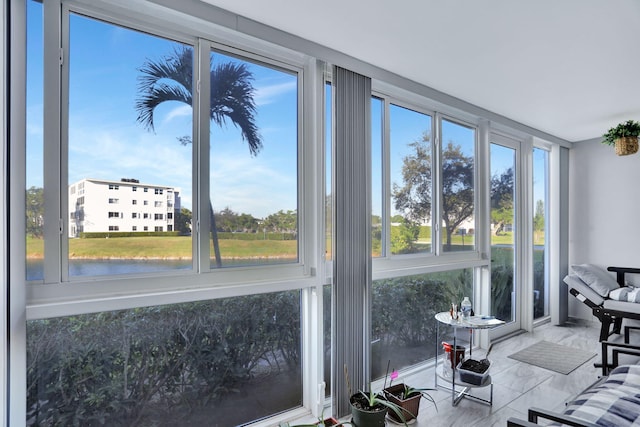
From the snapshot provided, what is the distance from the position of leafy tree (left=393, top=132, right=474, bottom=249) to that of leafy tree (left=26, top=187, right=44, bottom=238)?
99.1 inches

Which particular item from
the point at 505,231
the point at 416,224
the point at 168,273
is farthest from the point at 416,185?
the point at 168,273

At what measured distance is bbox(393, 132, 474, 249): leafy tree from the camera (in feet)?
11.1

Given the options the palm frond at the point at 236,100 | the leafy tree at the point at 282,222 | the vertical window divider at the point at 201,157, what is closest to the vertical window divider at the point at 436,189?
the leafy tree at the point at 282,222

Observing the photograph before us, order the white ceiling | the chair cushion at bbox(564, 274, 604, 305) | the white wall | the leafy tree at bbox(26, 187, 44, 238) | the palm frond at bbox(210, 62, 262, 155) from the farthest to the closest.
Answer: the white wall < the chair cushion at bbox(564, 274, 604, 305) < the palm frond at bbox(210, 62, 262, 155) < the white ceiling < the leafy tree at bbox(26, 187, 44, 238)

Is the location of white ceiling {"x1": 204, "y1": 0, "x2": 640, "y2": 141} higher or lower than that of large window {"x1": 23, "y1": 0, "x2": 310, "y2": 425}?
higher

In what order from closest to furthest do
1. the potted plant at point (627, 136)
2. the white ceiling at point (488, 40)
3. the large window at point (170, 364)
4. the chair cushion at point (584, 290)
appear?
the large window at point (170, 364) → the white ceiling at point (488, 40) → the potted plant at point (627, 136) → the chair cushion at point (584, 290)

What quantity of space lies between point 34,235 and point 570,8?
301cm

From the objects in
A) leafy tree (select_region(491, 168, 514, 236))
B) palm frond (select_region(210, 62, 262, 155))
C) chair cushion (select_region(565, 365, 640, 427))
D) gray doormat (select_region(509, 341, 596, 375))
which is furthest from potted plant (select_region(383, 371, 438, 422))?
leafy tree (select_region(491, 168, 514, 236))

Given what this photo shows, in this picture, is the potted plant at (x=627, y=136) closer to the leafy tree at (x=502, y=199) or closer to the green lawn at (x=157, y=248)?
the leafy tree at (x=502, y=199)

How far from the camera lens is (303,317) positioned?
2650 millimetres

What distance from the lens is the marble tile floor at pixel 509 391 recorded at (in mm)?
2643

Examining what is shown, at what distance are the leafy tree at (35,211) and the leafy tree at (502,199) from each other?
14.0 feet

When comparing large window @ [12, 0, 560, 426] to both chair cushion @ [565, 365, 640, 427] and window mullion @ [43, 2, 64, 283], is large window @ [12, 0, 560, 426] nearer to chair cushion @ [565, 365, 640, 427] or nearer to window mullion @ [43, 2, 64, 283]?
window mullion @ [43, 2, 64, 283]

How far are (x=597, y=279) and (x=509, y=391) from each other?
93.1 inches
